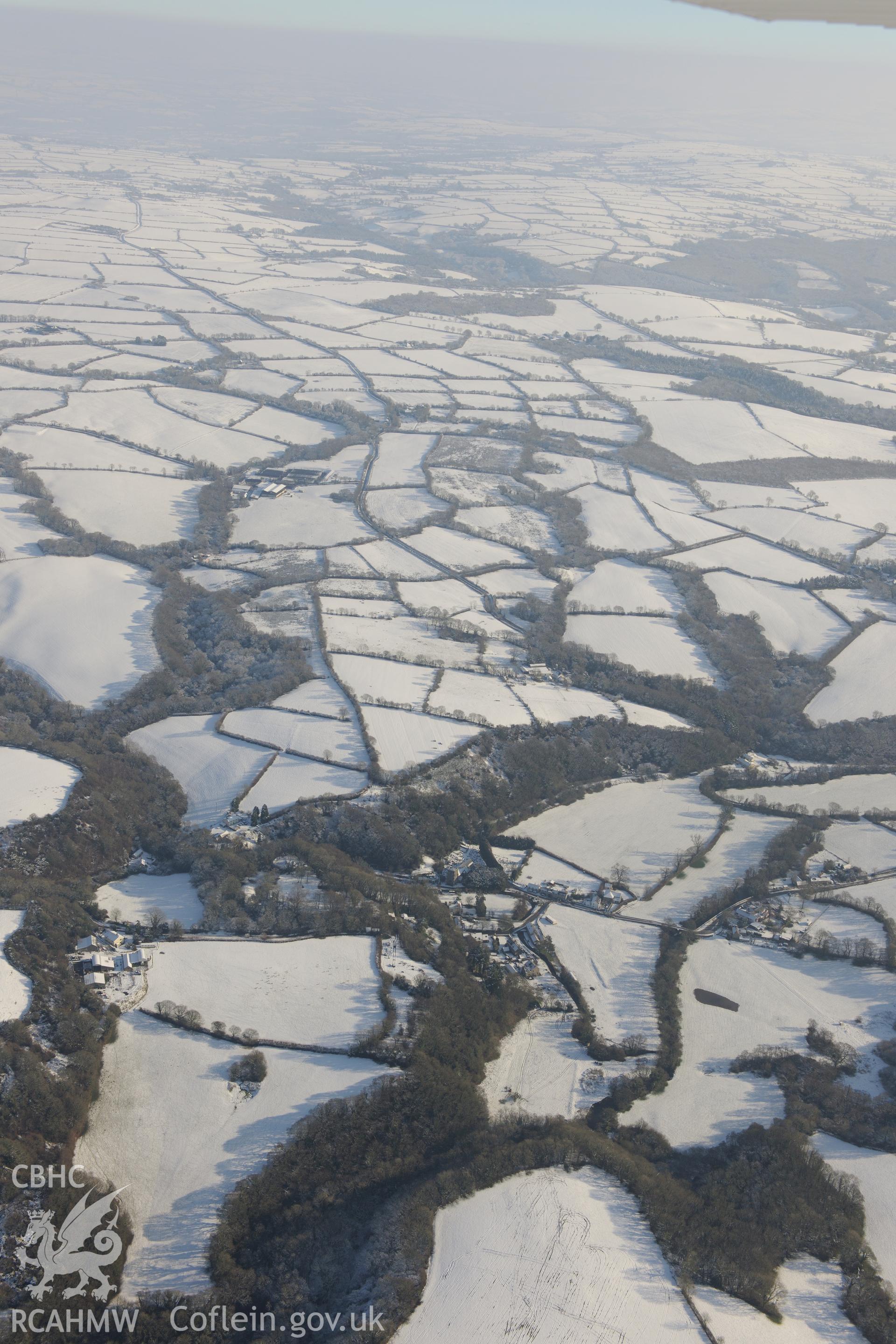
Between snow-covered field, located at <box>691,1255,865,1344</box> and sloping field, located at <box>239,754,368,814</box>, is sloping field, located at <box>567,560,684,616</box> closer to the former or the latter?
sloping field, located at <box>239,754,368,814</box>

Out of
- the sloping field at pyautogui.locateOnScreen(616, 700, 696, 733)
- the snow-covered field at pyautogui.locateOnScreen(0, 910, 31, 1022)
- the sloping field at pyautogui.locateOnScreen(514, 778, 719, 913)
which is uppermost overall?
the sloping field at pyautogui.locateOnScreen(616, 700, 696, 733)

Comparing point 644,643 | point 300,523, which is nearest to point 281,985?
point 644,643

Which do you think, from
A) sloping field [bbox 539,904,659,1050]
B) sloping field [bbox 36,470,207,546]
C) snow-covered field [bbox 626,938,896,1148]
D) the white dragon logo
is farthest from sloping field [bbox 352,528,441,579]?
the white dragon logo

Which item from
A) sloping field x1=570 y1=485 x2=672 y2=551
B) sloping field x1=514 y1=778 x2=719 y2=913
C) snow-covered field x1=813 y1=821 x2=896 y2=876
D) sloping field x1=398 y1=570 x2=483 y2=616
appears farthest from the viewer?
sloping field x1=570 y1=485 x2=672 y2=551

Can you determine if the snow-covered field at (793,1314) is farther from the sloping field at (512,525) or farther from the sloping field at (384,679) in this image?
the sloping field at (512,525)

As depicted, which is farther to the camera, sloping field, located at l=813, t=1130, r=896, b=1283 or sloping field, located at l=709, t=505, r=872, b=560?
sloping field, located at l=709, t=505, r=872, b=560

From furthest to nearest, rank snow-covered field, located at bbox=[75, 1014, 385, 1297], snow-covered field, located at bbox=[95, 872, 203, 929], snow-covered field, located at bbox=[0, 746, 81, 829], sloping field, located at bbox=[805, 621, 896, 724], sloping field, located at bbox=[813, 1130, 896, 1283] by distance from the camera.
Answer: sloping field, located at bbox=[805, 621, 896, 724] → snow-covered field, located at bbox=[0, 746, 81, 829] → snow-covered field, located at bbox=[95, 872, 203, 929] → sloping field, located at bbox=[813, 1130, 896, 1283] → snow-covered field, located at bbox=[75, 1014, 385, 1297]

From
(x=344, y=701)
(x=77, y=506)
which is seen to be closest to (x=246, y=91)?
(x=77, y=506)
